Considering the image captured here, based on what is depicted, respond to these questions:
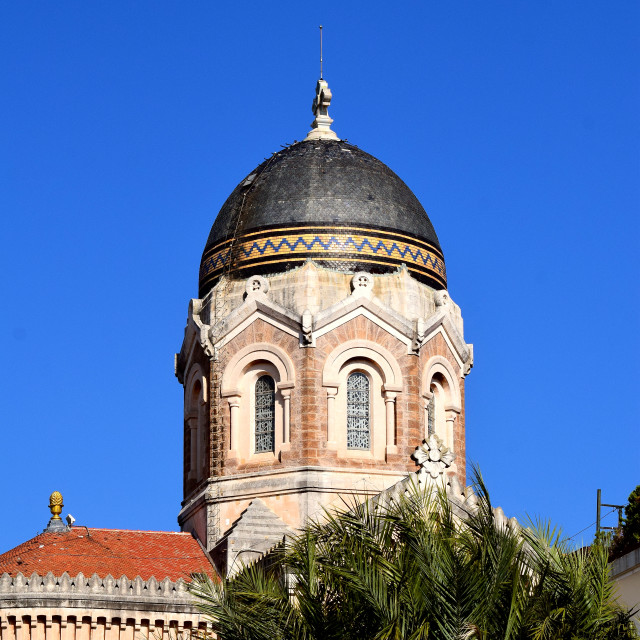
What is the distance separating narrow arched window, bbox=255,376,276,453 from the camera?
37.9m

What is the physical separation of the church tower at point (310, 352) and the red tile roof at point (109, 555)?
2.52 ft

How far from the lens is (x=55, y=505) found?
122 ft

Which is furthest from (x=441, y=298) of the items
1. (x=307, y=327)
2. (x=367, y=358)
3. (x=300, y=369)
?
(x=300, y=369)

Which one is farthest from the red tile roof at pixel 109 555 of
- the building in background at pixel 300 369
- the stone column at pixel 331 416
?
the stone column at pixel 331 416

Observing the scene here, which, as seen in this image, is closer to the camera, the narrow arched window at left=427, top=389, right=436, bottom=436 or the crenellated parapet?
the crenellated parapet

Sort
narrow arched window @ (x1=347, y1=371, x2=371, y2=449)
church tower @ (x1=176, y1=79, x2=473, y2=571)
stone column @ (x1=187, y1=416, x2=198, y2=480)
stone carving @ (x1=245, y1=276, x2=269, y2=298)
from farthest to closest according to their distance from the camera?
1. stone column @ (x1=187, y1=416, x2=198, y2=480)
2. stone carving @ (x1=245, y1=276, x2=269, y2=298)
3. narrow arched window @ (x1=347, y1=371, x2=371, y2=449)
4. church tower @ (x1=176, y1=79, x2=473, y2=571)

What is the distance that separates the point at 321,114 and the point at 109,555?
1419 centimetres

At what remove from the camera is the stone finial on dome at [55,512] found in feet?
121

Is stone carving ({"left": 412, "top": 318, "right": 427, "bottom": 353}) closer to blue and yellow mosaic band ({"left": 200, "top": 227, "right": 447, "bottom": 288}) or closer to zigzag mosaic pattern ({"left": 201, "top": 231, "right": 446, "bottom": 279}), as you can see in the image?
blue and yellow mosaic band ({"left": 200, "top": 227, "right": 447, "bottom": 288})

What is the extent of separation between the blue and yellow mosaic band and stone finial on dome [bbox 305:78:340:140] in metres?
4.23

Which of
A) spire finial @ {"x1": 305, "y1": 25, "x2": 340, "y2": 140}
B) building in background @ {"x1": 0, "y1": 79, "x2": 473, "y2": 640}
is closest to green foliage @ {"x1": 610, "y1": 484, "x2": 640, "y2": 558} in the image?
building in background @ {"x1": 0, "y1": 79, "x2": 473, "y2": 640}

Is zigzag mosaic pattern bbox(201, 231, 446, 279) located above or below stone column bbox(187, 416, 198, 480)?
above

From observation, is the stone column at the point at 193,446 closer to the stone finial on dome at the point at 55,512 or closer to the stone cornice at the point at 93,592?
the stone finial on dome at the point at 55,512

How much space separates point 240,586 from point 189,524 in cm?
1590
